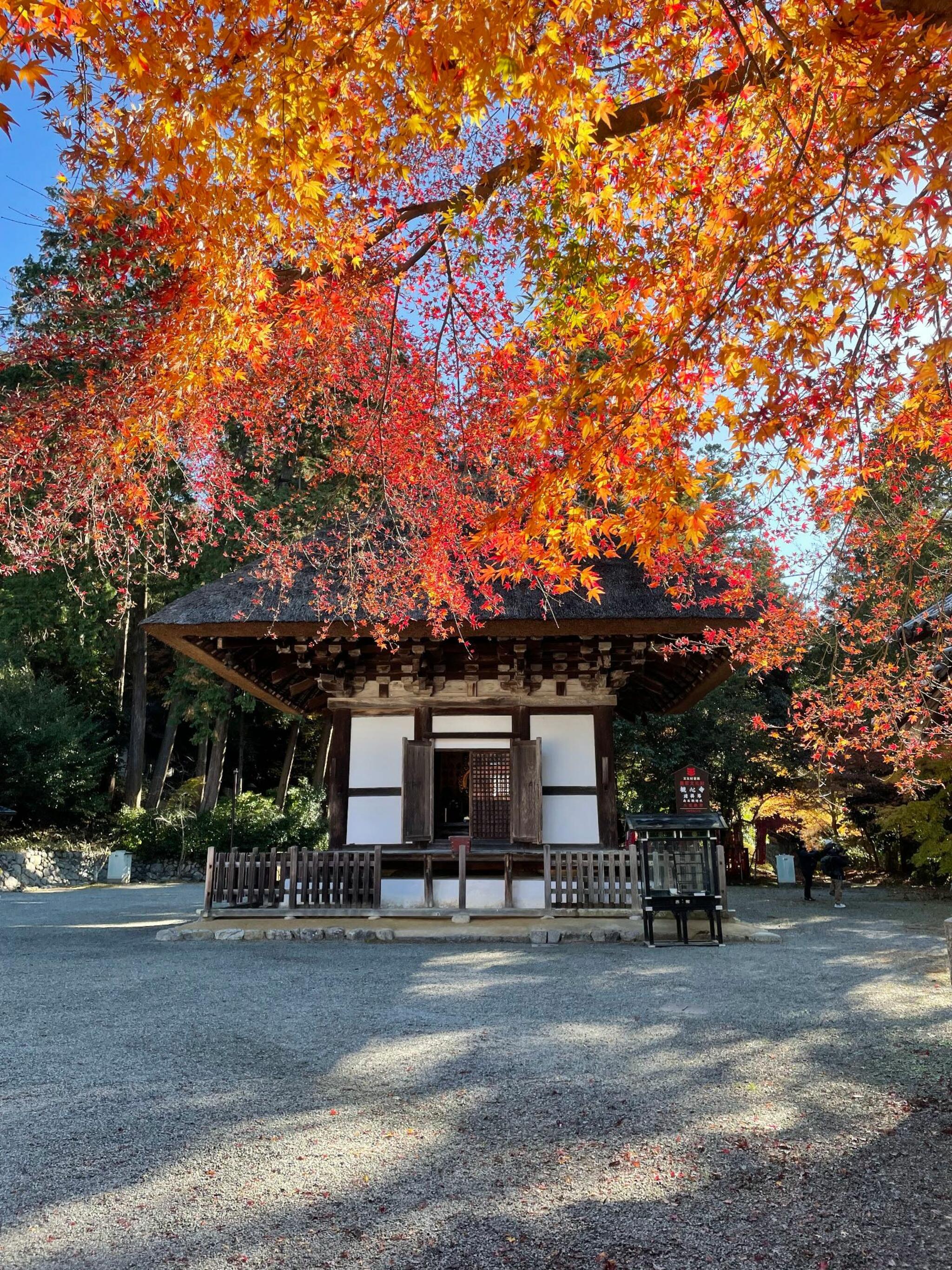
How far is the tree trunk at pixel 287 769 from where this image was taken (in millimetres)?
20641

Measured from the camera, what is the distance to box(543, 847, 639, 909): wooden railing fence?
28.5 feet

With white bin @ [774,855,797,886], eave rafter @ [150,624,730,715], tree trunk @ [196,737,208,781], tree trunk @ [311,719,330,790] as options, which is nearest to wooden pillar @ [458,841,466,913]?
eave rafter @ [150,624,730,715]

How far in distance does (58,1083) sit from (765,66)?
5.46 m

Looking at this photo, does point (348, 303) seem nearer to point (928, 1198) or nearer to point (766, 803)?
point (928, 1198)

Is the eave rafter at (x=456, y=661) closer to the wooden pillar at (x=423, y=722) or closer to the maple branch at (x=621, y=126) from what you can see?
the wooden pillar at (x=423, y=722)

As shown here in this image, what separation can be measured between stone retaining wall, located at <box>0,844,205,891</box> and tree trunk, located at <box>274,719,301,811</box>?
8.47 feet

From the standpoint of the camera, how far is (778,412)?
347 cm

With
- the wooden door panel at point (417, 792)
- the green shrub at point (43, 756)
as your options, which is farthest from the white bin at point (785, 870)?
the green shrub at point (43, 756)

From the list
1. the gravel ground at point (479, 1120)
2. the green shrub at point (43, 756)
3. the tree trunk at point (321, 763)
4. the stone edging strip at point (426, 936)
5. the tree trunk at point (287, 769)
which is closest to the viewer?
the gravel ground at point (479, 1120)

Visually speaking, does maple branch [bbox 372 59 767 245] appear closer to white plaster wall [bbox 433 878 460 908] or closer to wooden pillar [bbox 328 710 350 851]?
wooden pillar [bbox 328 710 350 851]

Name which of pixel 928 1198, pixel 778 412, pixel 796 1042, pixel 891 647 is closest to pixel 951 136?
pixel 778 412

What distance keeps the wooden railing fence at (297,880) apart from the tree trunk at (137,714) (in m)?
11.8

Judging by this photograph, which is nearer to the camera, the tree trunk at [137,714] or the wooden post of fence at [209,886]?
the wooden post of fence at [209,886]

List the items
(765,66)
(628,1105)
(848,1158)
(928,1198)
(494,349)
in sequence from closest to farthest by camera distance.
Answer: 1. (928,1198)
2. (848,1158)
3. (628,1105)
4. (765,66)
5. (494,349)
